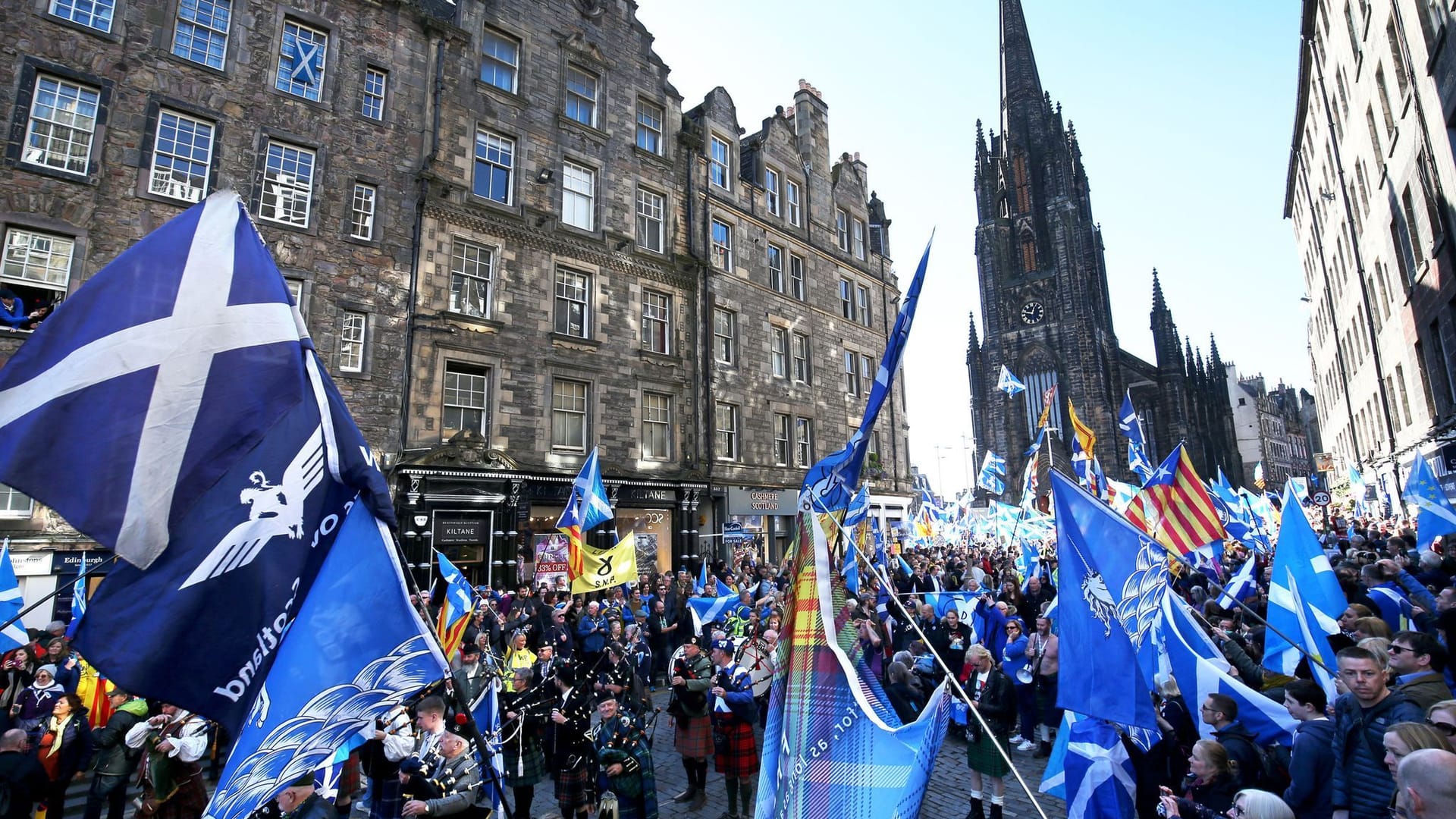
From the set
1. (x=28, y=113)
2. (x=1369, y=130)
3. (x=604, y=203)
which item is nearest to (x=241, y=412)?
(x=28, y=113)

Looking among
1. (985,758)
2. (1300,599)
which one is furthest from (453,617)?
(1300,599)

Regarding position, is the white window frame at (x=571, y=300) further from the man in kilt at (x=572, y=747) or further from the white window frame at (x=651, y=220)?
the man in kilt at (x=572, y=747)

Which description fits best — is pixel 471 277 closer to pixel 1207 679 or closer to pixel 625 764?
pixel 625 764

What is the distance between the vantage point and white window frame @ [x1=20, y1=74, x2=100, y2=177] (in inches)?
591

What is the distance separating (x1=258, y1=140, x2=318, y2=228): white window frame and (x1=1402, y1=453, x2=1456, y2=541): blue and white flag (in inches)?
919

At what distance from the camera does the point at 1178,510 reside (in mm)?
12594

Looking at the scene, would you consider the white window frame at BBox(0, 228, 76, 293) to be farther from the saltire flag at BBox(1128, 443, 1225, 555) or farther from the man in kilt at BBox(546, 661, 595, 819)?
the saltire flag at BBox(1128, 443, 1225, 555)

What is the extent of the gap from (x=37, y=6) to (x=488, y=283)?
34.8 feet

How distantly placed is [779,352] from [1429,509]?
19713mm

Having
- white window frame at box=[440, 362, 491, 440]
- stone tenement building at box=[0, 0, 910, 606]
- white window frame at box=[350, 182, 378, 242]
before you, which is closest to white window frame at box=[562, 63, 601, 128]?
stone tenement building at box=[0, 0, 910, 606]

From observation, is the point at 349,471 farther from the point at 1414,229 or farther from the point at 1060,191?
the point at 1060,191

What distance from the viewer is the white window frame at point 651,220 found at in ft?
81.5

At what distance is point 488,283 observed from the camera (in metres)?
20.5

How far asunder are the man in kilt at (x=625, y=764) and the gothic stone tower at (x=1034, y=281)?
65848 mm
